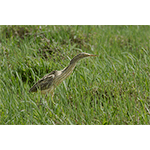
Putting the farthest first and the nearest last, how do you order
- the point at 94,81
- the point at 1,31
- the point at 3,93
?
the point at 1,31 → the point at 94,81 → the point at 3,93

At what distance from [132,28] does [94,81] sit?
4193 millimetres

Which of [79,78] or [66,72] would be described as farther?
[79,78]

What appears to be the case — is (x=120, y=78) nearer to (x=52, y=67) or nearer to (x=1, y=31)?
(x=52, y=67)

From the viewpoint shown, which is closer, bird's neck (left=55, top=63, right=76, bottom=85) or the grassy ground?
the grassy ground

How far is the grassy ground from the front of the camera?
355 centimetres

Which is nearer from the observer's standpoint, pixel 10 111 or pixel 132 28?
pixel 10 111

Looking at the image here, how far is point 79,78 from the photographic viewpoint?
185 inches

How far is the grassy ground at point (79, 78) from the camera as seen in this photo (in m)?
3.55

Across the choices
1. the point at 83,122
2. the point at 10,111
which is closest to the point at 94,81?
the point at 83,122

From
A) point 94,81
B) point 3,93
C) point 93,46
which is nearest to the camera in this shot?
point 3,93

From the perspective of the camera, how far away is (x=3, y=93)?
4.28 meters

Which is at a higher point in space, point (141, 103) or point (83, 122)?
point (141, 103)

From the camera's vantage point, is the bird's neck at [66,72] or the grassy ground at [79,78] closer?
the grassy ground at [79,78]

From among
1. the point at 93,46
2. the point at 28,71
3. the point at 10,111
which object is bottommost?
the point at 10,111
